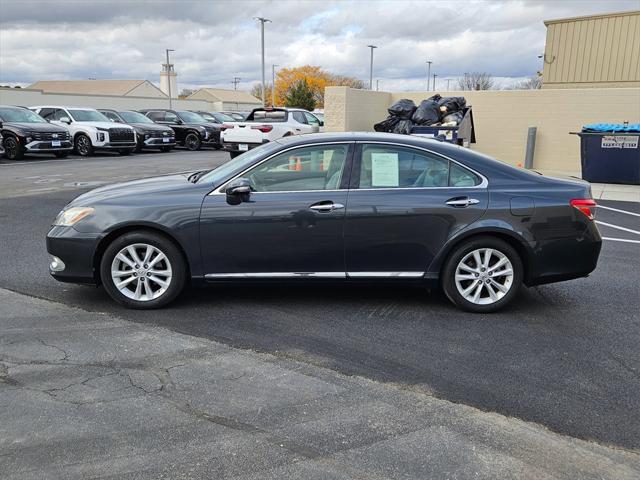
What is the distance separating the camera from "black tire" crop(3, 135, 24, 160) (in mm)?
18359

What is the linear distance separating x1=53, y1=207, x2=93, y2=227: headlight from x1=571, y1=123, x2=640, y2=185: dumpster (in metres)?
11.9

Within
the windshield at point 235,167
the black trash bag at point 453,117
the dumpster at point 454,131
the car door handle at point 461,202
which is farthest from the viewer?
the black trash bag at point 453,117

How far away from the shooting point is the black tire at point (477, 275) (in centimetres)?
505

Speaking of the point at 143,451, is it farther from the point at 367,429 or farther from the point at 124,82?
the point at 124,82

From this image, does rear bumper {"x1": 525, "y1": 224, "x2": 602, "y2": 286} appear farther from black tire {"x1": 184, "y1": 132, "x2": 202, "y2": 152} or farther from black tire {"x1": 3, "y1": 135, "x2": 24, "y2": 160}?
black tire {"x1": 184, "y1": 132, "x2": 202, "y2": 152}

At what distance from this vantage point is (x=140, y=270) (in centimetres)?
504

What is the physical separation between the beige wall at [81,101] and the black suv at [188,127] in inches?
513

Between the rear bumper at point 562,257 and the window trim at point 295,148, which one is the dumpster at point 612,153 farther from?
the window trim at point 295,148

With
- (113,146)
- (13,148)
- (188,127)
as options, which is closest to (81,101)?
(188,127)

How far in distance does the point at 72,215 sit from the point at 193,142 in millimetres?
21068

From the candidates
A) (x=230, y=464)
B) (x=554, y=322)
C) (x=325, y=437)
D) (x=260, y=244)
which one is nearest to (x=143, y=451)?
(x=230, y=464)

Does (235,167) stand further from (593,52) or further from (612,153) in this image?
(593,52)

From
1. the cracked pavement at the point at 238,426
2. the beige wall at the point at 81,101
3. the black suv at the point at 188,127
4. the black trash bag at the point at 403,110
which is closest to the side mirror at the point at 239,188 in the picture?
the cracked pavement at the point at 238,426

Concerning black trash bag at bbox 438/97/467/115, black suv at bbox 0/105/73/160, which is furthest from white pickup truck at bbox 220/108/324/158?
black suv at bbox 0/105/73/160
